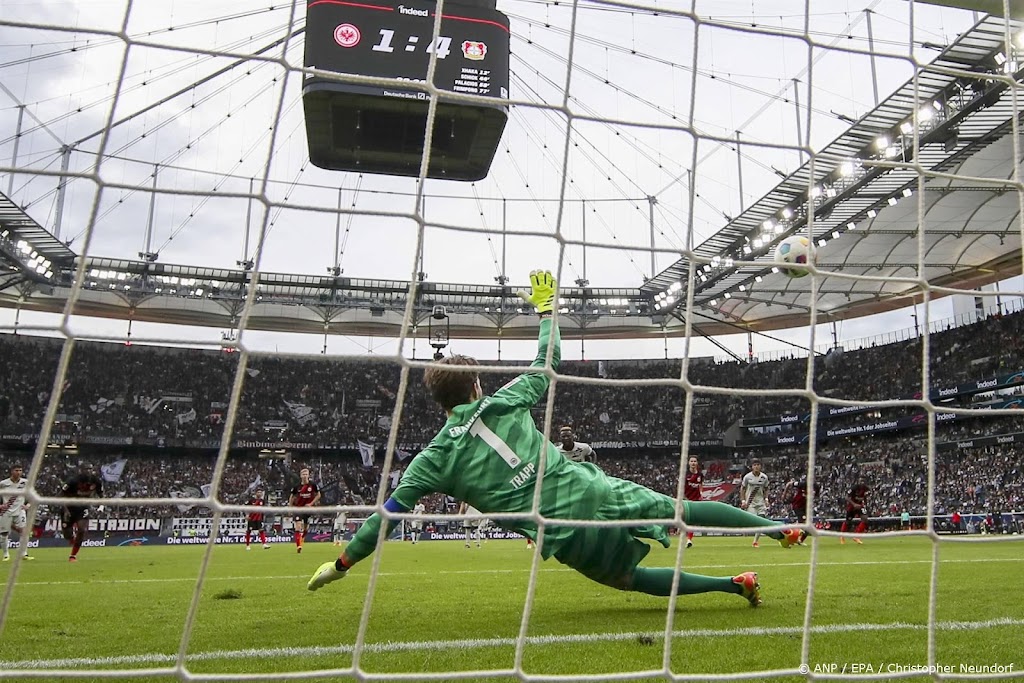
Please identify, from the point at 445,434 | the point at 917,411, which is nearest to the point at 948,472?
the point at 917,411

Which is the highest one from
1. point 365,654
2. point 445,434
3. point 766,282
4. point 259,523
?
point 766,282

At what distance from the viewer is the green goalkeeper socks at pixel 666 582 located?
382 cm

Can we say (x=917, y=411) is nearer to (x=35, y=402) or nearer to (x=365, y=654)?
(x=365, y=654)

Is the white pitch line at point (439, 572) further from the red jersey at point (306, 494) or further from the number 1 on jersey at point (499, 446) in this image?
the red jersey at point (306, 494)

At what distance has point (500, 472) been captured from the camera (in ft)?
11.5

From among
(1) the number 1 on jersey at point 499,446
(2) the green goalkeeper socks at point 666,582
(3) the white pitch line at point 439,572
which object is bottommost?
(3) the white pitch line at point 439,572

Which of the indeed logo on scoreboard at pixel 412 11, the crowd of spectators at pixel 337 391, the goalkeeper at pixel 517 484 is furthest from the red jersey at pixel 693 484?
the crowd of spectators at pixel 337 391

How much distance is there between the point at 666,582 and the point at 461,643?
1089 millimetres

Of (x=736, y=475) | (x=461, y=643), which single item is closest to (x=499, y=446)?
(x=461, y=643)

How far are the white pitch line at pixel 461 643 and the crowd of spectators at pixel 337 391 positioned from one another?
65.9 ft

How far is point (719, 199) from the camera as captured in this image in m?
21.4

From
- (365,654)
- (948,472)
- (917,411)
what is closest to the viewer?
(365,654)

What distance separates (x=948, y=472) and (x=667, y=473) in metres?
9.46

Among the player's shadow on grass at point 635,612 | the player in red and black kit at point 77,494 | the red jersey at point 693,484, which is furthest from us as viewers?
the red jersey at point 693,484
